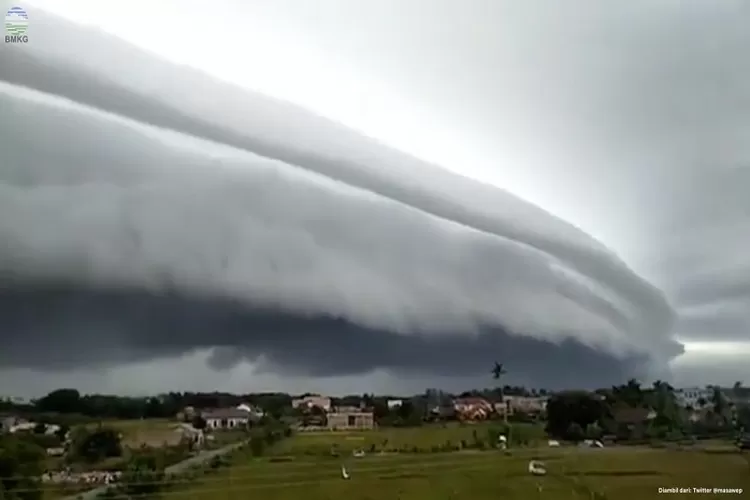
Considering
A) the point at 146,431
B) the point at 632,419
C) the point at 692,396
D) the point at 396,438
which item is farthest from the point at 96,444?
the point at 692,396

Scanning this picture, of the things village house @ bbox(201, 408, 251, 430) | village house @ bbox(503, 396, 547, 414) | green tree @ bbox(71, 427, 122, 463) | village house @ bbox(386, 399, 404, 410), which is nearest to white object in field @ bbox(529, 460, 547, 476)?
village house @ bbox(503, 396, 547, 414)

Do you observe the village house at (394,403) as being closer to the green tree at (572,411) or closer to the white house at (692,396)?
the green tree at (572,411)

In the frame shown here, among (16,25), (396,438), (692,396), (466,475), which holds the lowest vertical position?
(466,475)

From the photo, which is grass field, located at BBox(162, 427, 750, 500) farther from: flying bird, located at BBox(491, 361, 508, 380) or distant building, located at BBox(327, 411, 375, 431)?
flying bird, located at BBox(491, 361, 508, 380)

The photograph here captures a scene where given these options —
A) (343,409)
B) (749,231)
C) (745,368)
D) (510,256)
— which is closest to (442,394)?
(343,409)

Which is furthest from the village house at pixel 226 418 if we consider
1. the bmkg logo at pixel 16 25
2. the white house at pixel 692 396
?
the white house at pixel 692 396

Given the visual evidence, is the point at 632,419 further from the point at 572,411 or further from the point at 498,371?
the point at 498,371

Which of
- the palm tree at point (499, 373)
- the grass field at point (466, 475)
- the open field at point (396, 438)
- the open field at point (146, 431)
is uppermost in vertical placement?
the palm tree at point (499, 373)

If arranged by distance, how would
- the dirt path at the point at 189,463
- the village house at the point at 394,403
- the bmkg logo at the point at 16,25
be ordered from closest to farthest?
1. the dirt path at the point at 189,463
2. the bmkg logo at the point at 16,25
3. the village house at the point at 394,403
